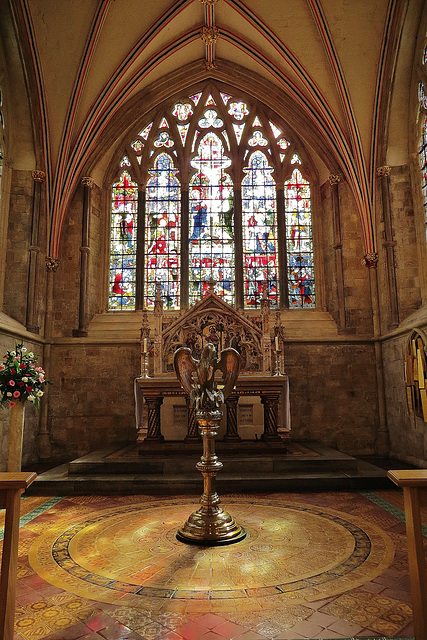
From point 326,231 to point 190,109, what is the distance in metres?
5.29

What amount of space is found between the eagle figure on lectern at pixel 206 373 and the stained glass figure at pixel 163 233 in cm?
734

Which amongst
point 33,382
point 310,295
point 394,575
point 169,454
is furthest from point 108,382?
point 394,575

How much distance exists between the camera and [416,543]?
2580 mm

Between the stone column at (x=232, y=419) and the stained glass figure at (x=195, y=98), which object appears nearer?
the stone column at (x=232, y=419)

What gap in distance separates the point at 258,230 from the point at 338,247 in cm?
224

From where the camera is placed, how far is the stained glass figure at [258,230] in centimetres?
1235

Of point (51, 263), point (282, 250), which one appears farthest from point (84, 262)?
point (282, 250)

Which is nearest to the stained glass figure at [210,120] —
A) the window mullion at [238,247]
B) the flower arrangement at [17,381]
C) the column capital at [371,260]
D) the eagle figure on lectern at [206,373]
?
the window mullion at [238,247]

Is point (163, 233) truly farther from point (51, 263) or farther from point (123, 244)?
point (51, 263)

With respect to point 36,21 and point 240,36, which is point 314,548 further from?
point 240,36

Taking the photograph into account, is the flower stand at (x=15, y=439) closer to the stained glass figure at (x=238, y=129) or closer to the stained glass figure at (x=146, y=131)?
the stained glass figure at (x=146, y=131)

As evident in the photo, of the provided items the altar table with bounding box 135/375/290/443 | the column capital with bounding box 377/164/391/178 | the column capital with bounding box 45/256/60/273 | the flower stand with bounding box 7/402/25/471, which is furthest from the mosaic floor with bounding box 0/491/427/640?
the column capital with bounding box 377/164/391/178

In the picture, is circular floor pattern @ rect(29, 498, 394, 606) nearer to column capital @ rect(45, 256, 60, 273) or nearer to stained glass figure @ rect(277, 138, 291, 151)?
column capital @ rect(45, 256, 60, 273)

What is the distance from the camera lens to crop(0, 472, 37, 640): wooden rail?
2545mm
